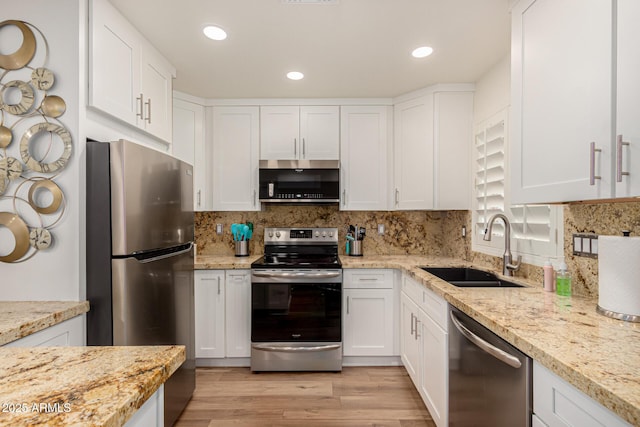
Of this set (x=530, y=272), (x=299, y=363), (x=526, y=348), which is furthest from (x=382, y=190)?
(x=526, y=348)

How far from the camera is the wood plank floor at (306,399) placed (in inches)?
81.8

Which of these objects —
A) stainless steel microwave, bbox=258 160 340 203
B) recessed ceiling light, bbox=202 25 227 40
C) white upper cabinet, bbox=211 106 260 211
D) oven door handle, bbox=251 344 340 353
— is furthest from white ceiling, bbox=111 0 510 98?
oven door handle, bbox=251 344 340 353

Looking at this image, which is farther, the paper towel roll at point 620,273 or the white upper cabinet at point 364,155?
the white upper cabinet at point 364,155

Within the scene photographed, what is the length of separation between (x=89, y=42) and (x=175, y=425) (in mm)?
2220

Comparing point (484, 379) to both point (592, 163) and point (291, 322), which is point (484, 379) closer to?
point (592, 163)

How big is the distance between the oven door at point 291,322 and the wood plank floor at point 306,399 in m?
0.11

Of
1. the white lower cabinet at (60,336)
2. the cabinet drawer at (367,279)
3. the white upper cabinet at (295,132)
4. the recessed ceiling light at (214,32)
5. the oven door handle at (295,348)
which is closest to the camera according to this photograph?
the white lower cabinet at (60,336)

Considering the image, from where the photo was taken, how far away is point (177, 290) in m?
2.09

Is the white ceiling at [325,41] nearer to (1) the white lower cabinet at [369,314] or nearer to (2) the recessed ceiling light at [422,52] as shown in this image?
(2) the recessed ceiling light at [422,52]

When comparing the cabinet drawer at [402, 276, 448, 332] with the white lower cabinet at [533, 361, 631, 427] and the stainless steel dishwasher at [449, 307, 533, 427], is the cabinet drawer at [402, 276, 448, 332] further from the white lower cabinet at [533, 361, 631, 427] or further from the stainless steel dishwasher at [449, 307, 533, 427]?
the white lower cabinet at [533, 361, 631, 427]

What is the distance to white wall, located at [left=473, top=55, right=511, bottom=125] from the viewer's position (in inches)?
88.3

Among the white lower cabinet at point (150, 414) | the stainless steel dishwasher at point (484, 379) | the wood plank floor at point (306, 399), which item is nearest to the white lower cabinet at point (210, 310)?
the wood plank floor at point (306, 399)

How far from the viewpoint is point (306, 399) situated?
90.9 inches

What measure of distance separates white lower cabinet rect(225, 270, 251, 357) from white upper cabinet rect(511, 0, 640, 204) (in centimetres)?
213
